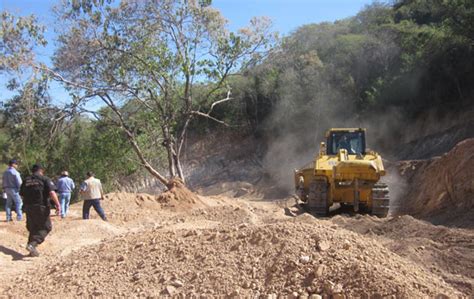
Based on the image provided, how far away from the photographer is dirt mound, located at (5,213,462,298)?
4.82 metres

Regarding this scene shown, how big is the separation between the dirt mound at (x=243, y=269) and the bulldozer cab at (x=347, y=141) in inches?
335

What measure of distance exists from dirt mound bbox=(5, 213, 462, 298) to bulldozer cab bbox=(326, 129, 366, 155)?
8505mm

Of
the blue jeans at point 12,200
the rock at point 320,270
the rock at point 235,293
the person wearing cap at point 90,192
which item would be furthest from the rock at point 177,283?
the blue jeans at point 12,200

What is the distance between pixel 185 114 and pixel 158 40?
283 centimetres

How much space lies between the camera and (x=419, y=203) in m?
14.3

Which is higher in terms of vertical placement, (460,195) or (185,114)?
(185,114)

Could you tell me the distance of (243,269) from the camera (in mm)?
5430

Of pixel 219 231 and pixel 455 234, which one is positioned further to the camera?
pixel 455 234

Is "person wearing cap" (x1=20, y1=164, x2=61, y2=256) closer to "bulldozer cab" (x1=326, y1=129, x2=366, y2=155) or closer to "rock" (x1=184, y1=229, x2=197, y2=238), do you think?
"rock" (x1=184, y1=229, x2=197, y2=238)

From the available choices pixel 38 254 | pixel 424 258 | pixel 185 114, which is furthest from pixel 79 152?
pixel 424 258

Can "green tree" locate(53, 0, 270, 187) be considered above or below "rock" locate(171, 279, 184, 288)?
above

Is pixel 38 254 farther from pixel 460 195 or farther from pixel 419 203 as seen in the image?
pixel 419 203

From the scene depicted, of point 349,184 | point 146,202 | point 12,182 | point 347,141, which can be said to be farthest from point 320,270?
point 146,202

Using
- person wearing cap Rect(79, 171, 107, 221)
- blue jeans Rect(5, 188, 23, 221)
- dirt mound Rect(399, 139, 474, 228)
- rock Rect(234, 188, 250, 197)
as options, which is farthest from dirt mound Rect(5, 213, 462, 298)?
rock Rect(234, 188, 250, 197)
